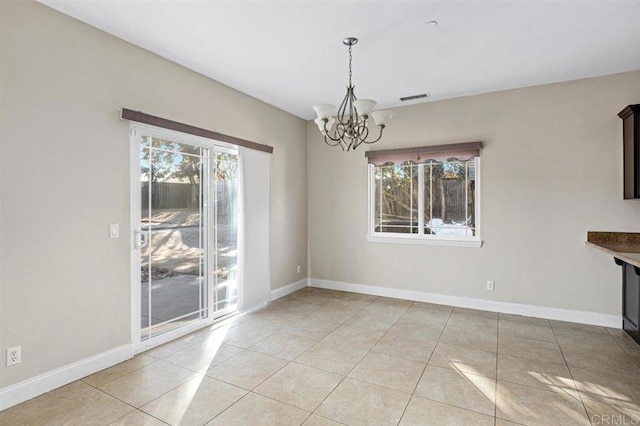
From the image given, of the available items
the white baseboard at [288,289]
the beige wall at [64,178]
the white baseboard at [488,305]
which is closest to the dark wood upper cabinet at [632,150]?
the white baseboard at [488,305]

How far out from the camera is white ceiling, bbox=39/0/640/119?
2508mm

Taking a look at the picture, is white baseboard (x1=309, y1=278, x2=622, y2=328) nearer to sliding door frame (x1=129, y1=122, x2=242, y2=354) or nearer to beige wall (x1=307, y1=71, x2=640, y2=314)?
beige wall (x1=307, y1=71, x2=640, y2=314)

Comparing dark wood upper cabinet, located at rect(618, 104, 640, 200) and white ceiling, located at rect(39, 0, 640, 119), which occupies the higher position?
white ceiling, located at rect(39, 0, 640, 119)

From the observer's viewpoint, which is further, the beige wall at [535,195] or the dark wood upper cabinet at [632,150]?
the beige wall at [535,195]

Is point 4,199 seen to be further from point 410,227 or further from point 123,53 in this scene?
point 410,227

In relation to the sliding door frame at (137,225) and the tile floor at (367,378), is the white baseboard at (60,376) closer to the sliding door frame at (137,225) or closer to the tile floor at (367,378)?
the tile floor at (367,378)

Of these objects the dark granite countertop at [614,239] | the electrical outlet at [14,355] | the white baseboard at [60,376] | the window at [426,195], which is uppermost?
the window at [426,195]

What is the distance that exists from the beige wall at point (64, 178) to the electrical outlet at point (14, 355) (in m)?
0.03

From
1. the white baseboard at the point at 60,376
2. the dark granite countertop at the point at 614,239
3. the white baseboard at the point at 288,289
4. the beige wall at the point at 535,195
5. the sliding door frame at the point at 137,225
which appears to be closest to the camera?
the white baseboard at the point at 60,376

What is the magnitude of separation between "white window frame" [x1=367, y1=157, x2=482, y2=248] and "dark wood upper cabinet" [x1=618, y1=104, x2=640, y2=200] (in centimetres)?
143

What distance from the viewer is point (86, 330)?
106 inches

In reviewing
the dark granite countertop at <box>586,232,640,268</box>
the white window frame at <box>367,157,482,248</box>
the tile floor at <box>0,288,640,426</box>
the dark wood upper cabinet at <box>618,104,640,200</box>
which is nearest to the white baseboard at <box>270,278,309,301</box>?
the tile floor at <box>0,288,640,426</box>

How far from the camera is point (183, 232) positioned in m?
3.54

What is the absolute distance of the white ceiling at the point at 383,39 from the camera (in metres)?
2.51
